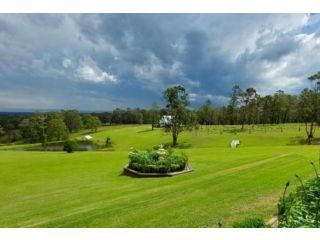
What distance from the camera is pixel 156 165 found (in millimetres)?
17594

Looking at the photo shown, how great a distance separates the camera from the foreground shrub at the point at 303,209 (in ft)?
22.4

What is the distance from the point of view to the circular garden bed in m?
17.3

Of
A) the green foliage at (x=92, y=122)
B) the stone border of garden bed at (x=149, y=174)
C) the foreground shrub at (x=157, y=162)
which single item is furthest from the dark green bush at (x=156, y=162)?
the green foliage at (x=92, y=122)

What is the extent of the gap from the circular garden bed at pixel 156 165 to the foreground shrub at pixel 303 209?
337 inches

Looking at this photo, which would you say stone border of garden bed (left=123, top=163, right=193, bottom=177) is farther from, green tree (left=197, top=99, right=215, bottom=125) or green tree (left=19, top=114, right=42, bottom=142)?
green tree (left=197, top=99, right=215, bottom=125)

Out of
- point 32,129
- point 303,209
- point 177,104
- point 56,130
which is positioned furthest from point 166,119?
point 303,209

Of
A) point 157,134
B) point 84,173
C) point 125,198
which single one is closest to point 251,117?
point 157,134

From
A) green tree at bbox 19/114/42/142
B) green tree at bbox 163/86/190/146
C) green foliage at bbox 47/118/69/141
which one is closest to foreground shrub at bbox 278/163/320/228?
green tree at bbox 163/86/190/146

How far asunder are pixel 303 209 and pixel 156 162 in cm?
1103

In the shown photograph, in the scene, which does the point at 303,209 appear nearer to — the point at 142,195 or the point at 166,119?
the point at 142,195

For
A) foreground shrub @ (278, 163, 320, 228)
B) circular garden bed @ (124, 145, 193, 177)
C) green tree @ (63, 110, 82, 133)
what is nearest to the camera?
foreground shrub @ (278, 163, 320, 228)

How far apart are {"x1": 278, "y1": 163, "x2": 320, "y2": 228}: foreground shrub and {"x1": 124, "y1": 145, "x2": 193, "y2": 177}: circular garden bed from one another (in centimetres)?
856
